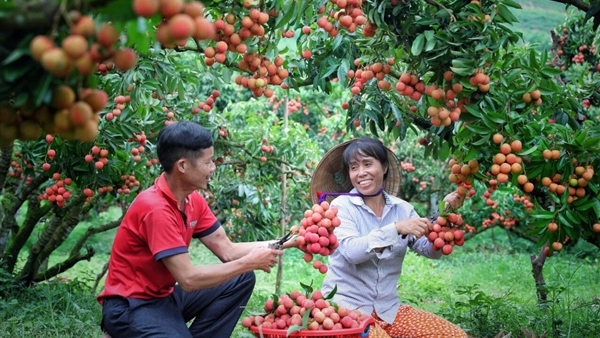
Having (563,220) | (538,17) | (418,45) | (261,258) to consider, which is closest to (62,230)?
(261,258)

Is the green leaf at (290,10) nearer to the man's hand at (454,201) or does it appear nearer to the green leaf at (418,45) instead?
the green leaf at (418,45)

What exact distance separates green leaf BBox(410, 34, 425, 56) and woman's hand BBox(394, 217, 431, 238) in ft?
2.51

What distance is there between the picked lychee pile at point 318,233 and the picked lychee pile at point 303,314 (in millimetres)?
176

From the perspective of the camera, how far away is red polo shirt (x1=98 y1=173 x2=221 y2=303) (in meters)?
2.87

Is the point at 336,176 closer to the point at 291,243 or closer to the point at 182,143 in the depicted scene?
the point at 291,243

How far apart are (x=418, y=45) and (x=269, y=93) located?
0.64 meters

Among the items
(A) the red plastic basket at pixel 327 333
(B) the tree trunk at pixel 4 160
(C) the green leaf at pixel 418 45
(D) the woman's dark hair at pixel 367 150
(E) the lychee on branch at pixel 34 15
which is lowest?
(B) the tree trunk at pixel 4 160

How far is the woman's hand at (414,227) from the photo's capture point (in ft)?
10.3

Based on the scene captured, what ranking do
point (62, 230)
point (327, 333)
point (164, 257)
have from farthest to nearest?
Answer: point (62, 230), point (164, 257), point (327, 333)

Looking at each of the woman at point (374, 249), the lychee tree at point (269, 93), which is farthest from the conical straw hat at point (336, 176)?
the lychee tree at point (269, 93)

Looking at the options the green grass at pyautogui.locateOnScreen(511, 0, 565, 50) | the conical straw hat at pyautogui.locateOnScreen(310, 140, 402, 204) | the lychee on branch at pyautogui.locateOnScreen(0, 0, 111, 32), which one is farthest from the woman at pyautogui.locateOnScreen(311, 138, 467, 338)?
the green grass at pyautogui.locateOnScreen(511, 0, 565, 50)

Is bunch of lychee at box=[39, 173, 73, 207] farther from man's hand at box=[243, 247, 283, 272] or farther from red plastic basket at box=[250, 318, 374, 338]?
red plastic basket at box=[250, 318, 374, 338]

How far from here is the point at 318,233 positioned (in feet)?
9.72

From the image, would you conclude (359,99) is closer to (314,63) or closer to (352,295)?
(314,63)
